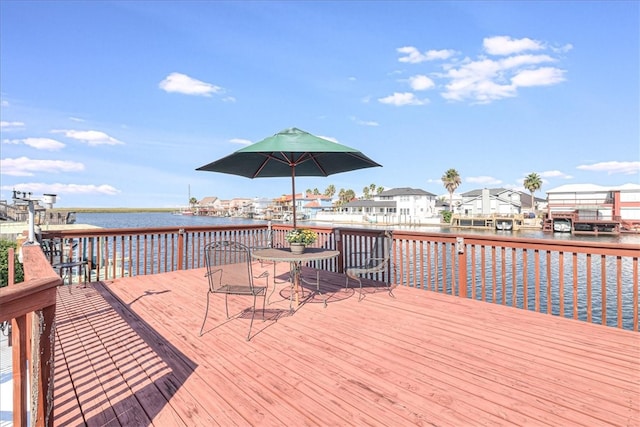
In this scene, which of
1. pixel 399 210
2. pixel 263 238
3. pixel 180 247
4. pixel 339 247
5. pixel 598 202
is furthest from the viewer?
pixel 399 210

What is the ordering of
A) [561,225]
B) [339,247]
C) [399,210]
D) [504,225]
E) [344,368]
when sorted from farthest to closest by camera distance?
1. [399,210]
2. [504,225]
3. [561,225]
4. [339,247]
5. [344,368]

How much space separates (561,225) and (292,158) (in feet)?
139

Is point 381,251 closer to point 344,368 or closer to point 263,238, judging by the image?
point 344,368

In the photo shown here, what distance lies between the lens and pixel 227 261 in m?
3.71

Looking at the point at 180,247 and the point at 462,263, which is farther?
the point at 180,247

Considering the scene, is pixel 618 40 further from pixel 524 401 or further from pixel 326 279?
pixel 524 401

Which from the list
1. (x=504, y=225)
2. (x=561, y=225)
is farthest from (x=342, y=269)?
(x=504, y=225)

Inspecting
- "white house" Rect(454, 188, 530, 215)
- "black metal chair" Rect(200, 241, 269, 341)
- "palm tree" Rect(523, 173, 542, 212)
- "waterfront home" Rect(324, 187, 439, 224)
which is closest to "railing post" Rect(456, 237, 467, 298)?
"black metal chair" Rect(200, 241, 269, 341)

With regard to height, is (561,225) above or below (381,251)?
below

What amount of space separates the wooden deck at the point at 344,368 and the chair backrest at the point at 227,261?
0.48m

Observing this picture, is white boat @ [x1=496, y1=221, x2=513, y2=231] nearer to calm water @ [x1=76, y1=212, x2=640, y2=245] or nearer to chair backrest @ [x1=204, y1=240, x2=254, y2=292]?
calm water @ [x1=76, y1=212, x2=640, y2=245]

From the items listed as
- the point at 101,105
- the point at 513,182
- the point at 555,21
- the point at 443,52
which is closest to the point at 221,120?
the point at 101,105

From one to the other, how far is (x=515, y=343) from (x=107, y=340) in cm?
394

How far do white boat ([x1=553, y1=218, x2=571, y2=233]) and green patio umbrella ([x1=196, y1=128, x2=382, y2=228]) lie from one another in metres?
41.1
